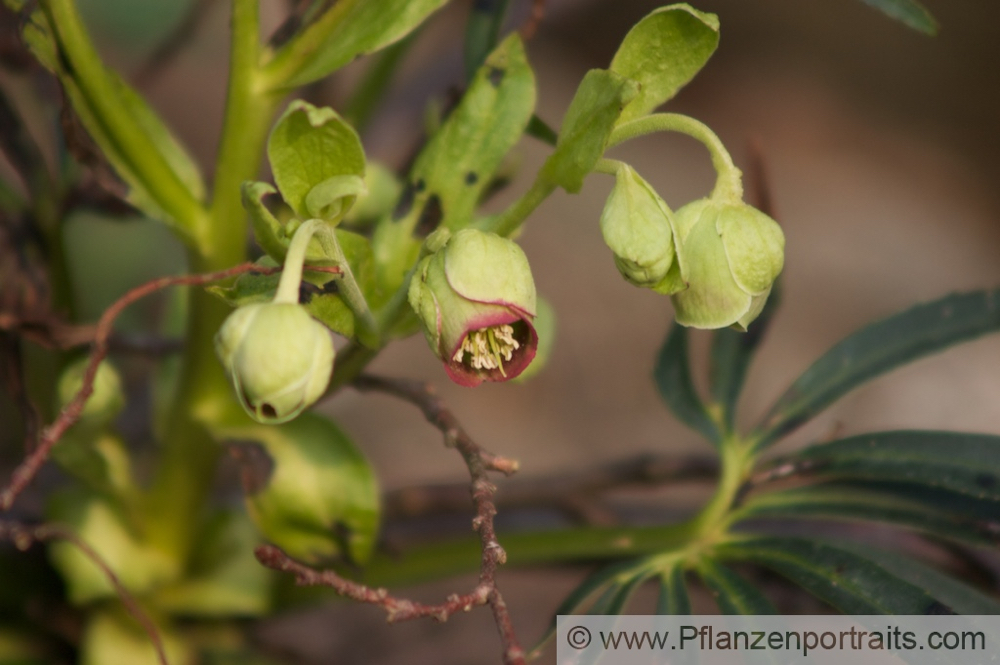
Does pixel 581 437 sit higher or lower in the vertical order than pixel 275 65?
higher

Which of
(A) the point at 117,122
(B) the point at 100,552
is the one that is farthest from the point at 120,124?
(B) the point at 100,552

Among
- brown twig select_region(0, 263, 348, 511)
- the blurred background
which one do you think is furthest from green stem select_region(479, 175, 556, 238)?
the blurred background

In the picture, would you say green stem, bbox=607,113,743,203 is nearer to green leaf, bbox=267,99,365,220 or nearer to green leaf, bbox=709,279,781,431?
green leaf, bbox=267,99,365,220

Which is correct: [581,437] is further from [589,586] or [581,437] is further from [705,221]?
[705,221]

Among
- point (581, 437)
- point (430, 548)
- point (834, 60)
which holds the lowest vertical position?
point (430, 548)

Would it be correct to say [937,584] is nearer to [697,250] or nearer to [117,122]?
[697,250]

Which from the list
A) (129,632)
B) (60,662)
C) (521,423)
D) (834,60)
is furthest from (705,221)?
(834,60)
